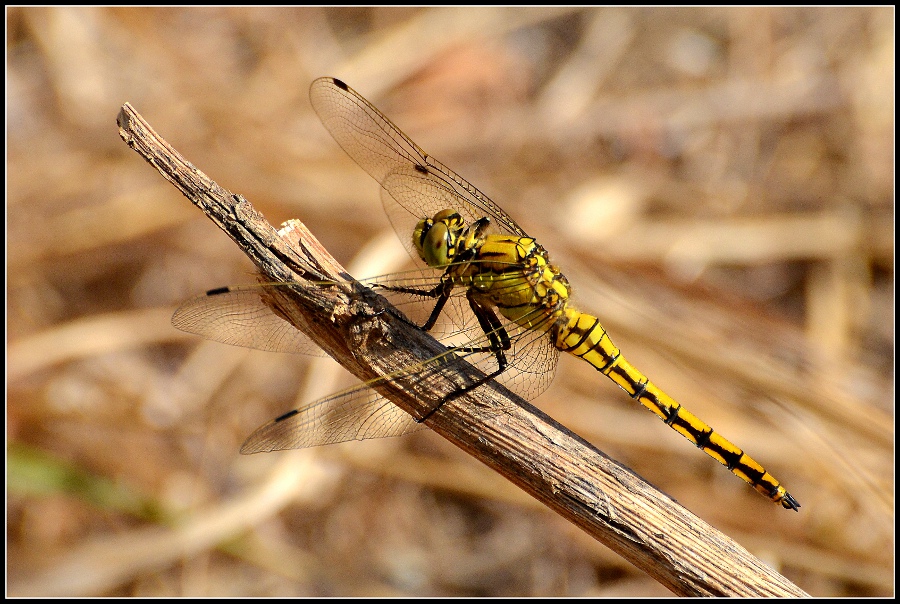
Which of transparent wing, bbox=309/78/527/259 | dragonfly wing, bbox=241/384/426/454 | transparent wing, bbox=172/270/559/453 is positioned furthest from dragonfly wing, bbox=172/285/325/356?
transparent wing, bbox=309/78/527/259

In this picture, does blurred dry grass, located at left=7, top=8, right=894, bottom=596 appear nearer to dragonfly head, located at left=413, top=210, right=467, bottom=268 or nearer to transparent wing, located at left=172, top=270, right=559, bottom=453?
transparent wing, located at left=172, top=270, right=559, bottom=453

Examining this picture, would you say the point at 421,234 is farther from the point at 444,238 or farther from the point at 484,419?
the point at 484,419

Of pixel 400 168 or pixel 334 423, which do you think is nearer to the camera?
pixel 334 423

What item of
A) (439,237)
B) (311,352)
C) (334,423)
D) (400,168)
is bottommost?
(334,423)

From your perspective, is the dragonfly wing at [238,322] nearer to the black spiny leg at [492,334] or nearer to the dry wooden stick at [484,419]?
the dry wooden stick at [484,419]

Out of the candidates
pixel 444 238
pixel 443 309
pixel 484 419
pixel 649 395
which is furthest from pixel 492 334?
pixel 649 395

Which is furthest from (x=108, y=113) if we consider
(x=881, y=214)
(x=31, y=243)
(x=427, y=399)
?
(x=881, y=214)
